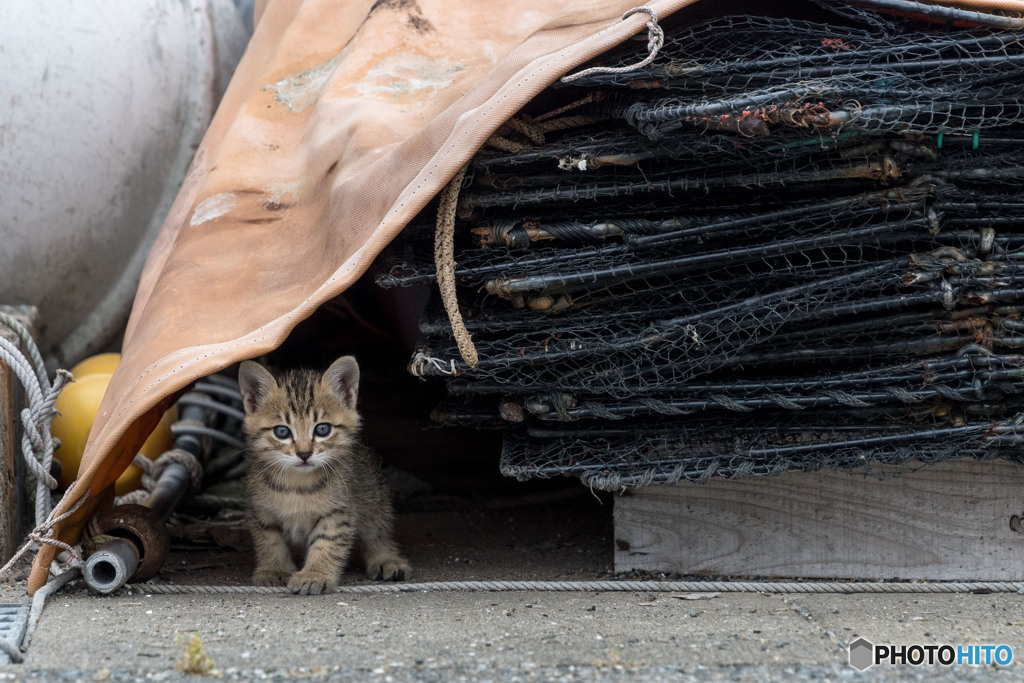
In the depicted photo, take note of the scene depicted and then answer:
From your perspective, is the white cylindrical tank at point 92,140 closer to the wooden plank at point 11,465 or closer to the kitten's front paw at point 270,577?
the wooden plank at point 11,465

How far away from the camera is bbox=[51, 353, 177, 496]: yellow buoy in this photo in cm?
328

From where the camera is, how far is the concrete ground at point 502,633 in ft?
6.17

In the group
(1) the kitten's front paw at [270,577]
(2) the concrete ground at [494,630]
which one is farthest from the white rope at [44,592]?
(1) the kitten's front paw at [270,577]

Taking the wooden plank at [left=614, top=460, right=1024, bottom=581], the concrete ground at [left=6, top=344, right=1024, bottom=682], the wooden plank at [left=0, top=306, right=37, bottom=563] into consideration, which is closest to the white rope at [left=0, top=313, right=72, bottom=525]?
the wooden plank at [left=0, top=306, right=37, bottom=563]

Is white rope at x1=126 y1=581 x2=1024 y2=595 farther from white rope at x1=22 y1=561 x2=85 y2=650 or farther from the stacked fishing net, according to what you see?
the stacked fishing net

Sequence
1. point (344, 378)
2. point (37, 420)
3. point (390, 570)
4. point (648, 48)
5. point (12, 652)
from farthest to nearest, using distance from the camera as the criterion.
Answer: point (344, 378) → point (390, 570) → point (37, 420) → point (648, 48) → point (12, 652)

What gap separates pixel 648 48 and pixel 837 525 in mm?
1444

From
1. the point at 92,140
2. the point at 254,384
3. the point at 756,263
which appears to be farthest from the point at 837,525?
the point at 92,140

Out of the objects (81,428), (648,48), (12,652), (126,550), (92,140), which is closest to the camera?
(12,652)

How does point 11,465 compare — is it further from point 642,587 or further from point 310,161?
point 642,587

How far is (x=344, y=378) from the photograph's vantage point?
119 inches

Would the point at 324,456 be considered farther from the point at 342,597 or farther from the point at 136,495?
the point at 136,495

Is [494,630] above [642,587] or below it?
below

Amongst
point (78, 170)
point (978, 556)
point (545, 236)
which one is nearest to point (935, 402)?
point (978, 556)
